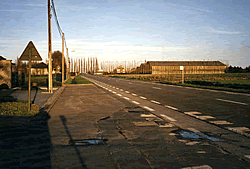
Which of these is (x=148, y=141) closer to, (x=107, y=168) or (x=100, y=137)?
(x=100, y=137)

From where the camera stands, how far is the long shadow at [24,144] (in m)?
4.23

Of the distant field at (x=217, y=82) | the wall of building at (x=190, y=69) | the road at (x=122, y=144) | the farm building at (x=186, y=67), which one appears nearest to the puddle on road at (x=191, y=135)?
the road at (x=122, y=144)

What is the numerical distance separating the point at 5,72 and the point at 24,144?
20402mm

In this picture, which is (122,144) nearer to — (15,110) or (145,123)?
(145,123)

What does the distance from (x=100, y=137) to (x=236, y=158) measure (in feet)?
9.72

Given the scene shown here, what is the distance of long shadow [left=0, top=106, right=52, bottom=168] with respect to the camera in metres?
4.23

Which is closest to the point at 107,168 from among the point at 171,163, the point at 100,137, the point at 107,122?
the point at 171,163

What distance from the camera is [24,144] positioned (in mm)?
5316

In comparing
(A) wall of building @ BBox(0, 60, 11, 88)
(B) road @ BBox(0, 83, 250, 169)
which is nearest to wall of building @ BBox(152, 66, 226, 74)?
(A) wall of building @ BBox(0, 60, 11, 88)

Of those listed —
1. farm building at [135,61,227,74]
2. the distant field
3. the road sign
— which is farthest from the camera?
farm building at [135,61,227,74]

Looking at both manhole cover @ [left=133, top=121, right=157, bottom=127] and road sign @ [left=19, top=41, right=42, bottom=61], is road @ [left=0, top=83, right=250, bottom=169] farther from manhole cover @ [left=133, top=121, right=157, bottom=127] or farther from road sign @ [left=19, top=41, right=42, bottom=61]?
road sign @ [left=19, top=41, right=42, bottom=61]

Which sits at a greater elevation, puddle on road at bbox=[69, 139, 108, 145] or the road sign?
the road sign

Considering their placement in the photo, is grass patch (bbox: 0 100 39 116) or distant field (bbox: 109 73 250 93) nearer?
grass patch (bbox: 0 100 39 116)

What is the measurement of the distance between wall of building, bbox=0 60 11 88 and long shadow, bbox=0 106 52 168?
17.0 metres
